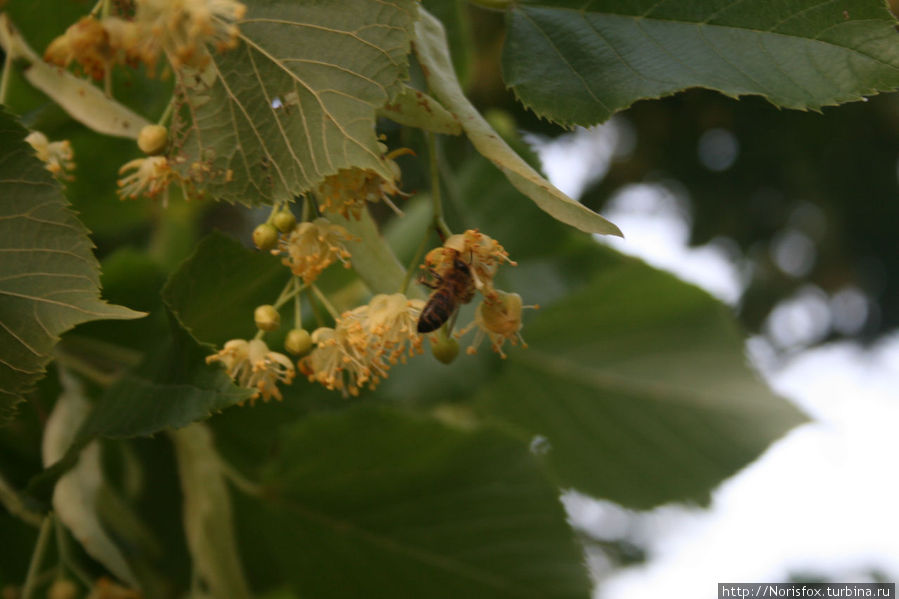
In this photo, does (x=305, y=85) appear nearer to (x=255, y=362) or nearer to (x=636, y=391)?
(x=255, y=362)

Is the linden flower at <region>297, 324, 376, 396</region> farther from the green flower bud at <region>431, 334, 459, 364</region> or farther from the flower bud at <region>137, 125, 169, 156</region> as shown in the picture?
the flower bud at <region>137, 125, 169, 156</region>

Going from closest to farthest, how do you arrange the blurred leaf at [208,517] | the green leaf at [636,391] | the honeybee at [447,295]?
the honeybee at [447,295] < the blurred leaf at [208,517] < the green leaf at [636,391]

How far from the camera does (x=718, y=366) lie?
3.89 feet

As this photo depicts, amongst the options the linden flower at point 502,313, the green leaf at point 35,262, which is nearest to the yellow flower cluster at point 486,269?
the linden flower at point 502,313

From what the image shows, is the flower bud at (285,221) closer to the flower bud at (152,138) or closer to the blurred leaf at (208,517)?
the flower bud at (152,138)

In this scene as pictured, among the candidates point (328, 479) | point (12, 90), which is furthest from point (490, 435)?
point (12, 90)

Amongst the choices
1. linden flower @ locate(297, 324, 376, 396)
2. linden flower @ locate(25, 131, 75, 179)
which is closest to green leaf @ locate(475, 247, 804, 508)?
linden flower @ locate(297, 324, 376, 396)

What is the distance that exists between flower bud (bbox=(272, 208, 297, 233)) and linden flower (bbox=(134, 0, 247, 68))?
14 centimetres

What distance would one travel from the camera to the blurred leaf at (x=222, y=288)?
0.60 meters

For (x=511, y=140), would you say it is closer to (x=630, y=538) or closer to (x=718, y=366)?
(x=718, y=366)

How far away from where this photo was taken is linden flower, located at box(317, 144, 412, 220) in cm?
55

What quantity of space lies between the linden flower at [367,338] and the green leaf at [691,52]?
177mm

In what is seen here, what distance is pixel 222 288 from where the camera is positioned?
2.08 ft

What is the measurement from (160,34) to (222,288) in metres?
0.24
